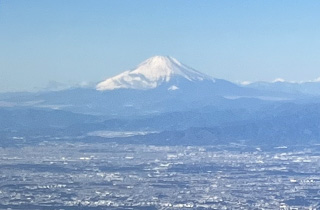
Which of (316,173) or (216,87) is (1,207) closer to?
(316,173)

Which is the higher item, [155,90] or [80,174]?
[155,90]

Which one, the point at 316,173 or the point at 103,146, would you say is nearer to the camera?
the point at 316,173

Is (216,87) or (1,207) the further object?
(216,87)

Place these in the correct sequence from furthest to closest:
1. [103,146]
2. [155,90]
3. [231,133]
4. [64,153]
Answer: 1. [155,90]
2. [231,133]
3. [103,146]
4. [64,153]

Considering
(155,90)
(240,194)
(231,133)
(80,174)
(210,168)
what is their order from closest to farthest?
(240,194) < (80,174) < (210,168) < (231,133) < (155,90)

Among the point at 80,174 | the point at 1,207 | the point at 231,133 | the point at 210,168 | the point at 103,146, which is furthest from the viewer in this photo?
the point at 231,133

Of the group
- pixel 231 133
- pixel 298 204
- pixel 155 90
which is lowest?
pixel 298 204

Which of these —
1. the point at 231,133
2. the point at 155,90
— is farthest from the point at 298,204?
the point at 155,90

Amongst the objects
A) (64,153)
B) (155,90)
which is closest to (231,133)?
(64,153)

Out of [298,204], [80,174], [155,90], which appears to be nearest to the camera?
[298,204]

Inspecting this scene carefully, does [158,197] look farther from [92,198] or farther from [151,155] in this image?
[151,155]
